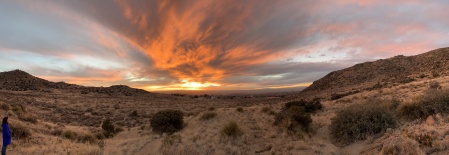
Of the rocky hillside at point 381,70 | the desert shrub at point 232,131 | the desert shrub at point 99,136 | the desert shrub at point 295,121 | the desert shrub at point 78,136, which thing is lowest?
the desert shrub at point 99,136

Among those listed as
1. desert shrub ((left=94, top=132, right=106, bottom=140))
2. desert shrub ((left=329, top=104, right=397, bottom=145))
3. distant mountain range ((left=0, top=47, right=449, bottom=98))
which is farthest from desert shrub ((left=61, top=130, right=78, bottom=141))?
distant mountain range ((left=0, top=47, right=449, bottom=98))

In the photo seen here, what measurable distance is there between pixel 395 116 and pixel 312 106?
12295 mm

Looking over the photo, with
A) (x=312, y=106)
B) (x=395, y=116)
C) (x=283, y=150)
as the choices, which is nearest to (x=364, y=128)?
(x=395, y=116)

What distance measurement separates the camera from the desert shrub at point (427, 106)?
44.8 ft

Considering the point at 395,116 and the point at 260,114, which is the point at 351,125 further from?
the point at 260,114

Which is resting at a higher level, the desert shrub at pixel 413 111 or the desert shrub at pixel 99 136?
the desert shrub at pixel 413 111

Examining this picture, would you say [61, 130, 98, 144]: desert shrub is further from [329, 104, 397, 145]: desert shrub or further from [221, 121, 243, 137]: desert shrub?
[329, 104, 397, 145]: desert shrub

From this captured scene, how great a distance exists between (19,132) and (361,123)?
21660 mm

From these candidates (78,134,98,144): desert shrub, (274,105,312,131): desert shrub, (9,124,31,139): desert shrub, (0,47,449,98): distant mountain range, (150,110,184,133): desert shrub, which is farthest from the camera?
(0,47,449,98): distant mountain range

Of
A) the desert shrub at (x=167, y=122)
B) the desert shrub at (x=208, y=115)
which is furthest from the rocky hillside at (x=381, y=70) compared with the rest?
the desert shrub at (x=167, y=122)

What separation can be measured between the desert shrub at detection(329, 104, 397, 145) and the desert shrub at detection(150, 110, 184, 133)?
1207 centimetres

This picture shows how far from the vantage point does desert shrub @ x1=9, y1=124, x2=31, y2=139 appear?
19000 millimetres

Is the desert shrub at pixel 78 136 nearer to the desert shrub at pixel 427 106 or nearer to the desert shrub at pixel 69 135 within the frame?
the desert shrub at pixel 69 135

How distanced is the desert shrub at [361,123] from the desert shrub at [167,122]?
12.1m
